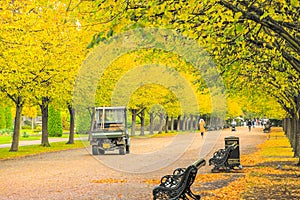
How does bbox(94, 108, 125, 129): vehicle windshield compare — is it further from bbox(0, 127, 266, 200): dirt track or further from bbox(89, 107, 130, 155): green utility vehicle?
bbox(0, 127, 266, 200): dirt track

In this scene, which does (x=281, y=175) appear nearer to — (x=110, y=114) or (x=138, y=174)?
(x=138, y=174)

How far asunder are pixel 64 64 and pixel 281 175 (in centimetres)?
1655

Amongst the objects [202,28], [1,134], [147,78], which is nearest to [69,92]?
[147,78]

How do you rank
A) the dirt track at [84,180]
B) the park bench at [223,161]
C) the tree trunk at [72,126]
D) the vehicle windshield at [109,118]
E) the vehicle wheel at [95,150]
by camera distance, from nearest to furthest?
the dirt track at [84,180], the park bench at [223,161], the vehicle wheel at [95,150], the vehicle windshield at [109,118], the tree trunk at [72,126]

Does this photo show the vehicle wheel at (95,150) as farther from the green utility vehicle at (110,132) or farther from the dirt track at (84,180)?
the dirt track at (84,180)

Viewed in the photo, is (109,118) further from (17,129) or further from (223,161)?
(223,161)

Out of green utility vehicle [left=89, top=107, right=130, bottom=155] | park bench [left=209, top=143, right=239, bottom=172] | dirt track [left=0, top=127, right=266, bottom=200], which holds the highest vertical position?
green utility vehicle [left=89, top=107, right=130, bottom=155]

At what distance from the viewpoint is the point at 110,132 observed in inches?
1084

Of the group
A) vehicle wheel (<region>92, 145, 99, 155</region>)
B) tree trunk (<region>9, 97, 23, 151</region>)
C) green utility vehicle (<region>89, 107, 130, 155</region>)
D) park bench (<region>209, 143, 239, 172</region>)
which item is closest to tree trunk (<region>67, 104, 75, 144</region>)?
tree trunk (<region>9, 97, 23, 151</region>)

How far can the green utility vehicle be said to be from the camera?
2738 cm

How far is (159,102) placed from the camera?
199 feet

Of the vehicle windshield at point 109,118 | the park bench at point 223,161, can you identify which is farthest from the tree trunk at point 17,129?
the park bench at point 223,161

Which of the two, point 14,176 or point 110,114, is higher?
point 110,114

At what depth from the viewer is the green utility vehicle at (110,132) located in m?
27.4
